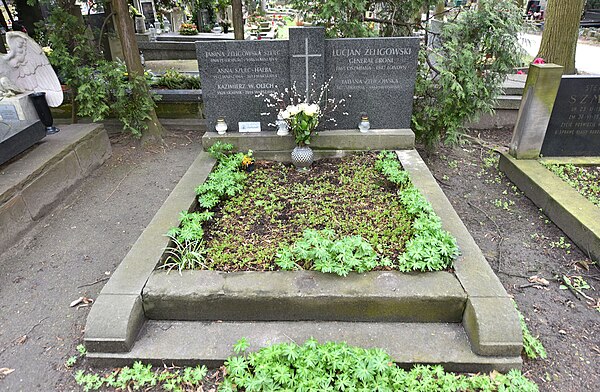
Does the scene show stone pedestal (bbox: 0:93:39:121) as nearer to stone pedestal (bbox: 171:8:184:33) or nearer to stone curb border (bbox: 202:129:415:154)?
stone curb border (bbox: 202:129:415:154)

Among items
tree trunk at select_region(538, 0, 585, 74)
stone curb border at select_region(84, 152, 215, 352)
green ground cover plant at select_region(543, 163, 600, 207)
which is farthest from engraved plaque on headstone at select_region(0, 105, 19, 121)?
tree trunk at select_region(538, 0, 585, 74)

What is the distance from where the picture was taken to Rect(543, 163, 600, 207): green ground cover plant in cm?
425

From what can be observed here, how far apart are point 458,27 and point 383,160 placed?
6.19ft

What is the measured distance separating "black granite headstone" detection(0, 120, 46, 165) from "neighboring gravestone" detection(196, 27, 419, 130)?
2029mm

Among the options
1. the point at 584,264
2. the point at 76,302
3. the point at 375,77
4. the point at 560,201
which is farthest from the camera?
the point at 375,77

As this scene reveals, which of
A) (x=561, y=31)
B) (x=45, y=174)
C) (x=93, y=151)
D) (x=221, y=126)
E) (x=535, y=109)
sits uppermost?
(x=561, y=31)

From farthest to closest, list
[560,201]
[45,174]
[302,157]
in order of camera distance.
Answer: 1. [302,157]
2. [45,174]
3. [560,201]

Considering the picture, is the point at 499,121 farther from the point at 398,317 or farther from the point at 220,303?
the point at 220,303

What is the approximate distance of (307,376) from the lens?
2.24 m

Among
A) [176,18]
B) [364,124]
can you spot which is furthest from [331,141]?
[176,18]

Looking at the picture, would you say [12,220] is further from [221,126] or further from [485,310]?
[485,310]

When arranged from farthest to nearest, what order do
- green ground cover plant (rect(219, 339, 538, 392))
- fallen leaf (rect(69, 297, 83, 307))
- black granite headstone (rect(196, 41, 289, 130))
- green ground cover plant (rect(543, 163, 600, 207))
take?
black granite headstone (rect(196, 41, 289, 130)), green ground cover plant (rect(543, 163, 600, 207)), fallen leaf (rect(69, 297, 83, 307)), green ground cover plant (rect(219, 339, 538, 392))

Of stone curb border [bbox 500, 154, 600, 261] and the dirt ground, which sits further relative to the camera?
stone curb border [bbox 500, 154, 600, 261]

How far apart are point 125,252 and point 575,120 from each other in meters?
5.40
